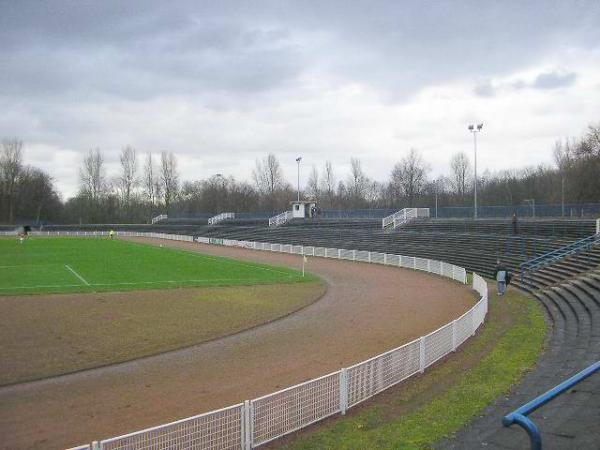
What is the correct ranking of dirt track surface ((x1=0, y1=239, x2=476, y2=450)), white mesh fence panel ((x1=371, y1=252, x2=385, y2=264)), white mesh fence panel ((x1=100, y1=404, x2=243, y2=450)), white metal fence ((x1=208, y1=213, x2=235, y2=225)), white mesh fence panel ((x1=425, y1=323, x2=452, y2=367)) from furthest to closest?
white metal fence ((x1=208, y1=213, x2=235, y2=225)), white mesh fence panel ((x1=371, y1=252, x2=385, y2=264)), white mesh fence panel ((x1=425, y1=323, x2=452, y2=367)), dirt track surface ((x1=0, y1=239, x2=476, y2=450)), white mesh fence panel ((x1=100, y1=404, x2=243, y2=450))

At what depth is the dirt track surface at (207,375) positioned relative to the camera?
989cm

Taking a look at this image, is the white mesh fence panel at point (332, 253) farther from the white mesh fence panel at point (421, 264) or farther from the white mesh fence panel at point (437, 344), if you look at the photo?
the white mesh fence panel at point (437, 344)

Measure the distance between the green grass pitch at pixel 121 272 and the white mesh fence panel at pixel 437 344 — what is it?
1814 cm

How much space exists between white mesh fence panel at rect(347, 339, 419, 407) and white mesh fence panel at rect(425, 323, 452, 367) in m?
0.64

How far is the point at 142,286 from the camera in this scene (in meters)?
29.3

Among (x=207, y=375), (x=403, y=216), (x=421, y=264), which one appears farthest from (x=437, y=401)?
(x=403, y=216)

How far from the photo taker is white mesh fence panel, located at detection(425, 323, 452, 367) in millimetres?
13234

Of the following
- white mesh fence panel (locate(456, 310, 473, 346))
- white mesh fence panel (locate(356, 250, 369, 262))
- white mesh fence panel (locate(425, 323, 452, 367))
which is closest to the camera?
white mesh fence panel (locate(425, 323, 452, 367))

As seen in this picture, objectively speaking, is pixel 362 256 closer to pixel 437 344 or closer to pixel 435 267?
pixel 435 267

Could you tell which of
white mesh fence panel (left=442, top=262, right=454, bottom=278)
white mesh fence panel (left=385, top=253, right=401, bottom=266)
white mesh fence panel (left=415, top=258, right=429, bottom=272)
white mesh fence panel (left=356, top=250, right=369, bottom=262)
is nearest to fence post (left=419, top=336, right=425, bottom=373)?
white mesh fence panel (left=442, top=262, right=454, bottom=278)

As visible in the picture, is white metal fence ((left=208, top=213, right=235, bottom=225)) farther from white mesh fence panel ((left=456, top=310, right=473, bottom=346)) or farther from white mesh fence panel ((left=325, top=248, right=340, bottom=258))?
white mesh fence panel ((left=456, top=310, right=473, bottom=346))

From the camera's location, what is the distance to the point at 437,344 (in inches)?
540

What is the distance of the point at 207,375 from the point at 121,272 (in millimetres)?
24644

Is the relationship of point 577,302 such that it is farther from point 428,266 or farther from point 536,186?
point 536,186
